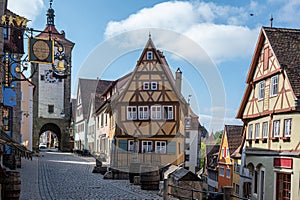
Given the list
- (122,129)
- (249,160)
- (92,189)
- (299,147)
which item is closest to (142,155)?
(122,129)

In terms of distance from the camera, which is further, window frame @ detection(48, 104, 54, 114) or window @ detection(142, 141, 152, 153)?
window frame @ detection(48, 104, 54, 114)

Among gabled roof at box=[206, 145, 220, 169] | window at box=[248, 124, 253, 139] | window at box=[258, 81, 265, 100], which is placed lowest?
gabled roof at box=[206, 145, 220, 169]

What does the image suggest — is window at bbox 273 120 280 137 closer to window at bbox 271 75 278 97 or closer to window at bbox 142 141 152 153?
window at bbox 271 75 278 97

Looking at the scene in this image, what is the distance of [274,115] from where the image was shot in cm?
1436

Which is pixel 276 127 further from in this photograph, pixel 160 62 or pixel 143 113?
pixel 143 113

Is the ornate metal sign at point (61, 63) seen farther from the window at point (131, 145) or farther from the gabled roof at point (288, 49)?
the window at point (131, 145)

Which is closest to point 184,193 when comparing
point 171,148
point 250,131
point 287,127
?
point 287,127

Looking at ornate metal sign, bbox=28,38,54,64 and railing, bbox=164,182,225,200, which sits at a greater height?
ornate metal sign, bbox=28,38,54,64

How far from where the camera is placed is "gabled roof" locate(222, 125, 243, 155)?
72.5 ft

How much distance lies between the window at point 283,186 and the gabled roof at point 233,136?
815 centimetres

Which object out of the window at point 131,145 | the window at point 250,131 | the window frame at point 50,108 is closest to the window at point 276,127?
the window at point 250,131

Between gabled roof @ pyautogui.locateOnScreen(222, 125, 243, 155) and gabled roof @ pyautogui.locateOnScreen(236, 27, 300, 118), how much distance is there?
262 inches

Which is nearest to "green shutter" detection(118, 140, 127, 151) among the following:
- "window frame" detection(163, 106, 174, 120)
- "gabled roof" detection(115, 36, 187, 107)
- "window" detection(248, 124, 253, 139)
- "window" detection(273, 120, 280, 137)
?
"window frame" detection(163, 106, 174, 120)

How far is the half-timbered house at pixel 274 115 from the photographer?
12961mm
